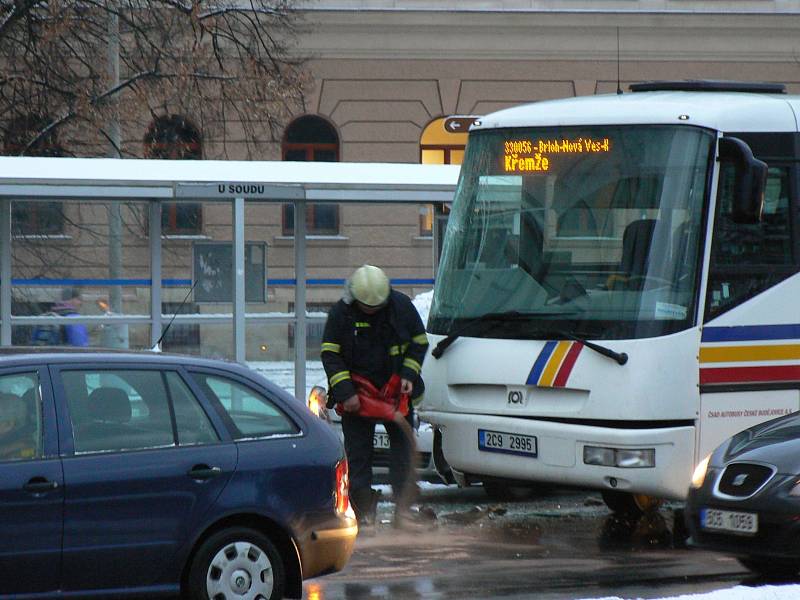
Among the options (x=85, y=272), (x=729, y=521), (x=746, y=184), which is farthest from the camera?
(x=85, y=272)

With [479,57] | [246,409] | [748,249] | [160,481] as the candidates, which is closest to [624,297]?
[748,249]

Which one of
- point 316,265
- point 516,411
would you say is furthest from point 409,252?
point 516,411

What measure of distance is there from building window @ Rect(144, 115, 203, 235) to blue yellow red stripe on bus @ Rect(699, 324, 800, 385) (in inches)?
244

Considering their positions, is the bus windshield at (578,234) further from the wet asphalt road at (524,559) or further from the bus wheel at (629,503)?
the bus wheel at (629,503)

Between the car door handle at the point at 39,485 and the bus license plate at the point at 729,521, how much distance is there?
3.67 m

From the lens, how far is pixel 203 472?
271 inches

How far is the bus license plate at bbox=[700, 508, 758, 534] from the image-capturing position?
8.05 metres

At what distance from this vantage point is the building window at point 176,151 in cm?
1427

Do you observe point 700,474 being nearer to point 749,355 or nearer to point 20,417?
point 749,355

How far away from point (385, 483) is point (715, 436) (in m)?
3.83

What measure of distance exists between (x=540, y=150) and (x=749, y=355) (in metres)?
1.94

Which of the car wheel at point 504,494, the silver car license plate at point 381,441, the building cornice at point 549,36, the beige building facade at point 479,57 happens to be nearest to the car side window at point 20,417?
the silver car license plate at point 381,441

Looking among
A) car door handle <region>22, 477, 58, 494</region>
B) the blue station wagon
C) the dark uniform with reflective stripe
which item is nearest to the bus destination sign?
the dark uniform with reflective stripe

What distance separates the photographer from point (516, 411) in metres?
9.77
